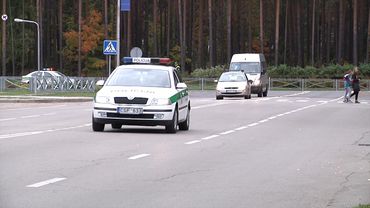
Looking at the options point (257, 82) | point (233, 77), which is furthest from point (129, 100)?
point (257, 82)

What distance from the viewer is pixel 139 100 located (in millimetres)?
18234

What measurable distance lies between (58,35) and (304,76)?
30.4 m

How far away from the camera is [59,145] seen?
15219 millimetres

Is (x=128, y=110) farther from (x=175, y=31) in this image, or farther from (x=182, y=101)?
(x=175, y=31)

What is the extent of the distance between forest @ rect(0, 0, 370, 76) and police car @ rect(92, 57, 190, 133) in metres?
58.2

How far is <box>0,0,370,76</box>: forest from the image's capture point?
82.2 metres

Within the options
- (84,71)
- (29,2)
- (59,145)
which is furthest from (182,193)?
(29,2)

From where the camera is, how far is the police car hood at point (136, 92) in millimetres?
18281

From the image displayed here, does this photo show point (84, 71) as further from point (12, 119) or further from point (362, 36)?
point (12, 119)

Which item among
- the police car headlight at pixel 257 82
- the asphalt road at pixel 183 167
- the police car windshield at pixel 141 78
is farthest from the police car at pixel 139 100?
the police car headlight at pixel 257 82

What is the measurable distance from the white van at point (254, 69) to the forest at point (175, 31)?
26.3m

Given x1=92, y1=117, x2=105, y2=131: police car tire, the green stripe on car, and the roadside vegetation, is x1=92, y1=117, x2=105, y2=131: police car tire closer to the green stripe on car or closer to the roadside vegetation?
the green stripe on car

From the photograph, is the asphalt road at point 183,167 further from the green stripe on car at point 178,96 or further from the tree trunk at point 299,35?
the tree trunk at point 299,35

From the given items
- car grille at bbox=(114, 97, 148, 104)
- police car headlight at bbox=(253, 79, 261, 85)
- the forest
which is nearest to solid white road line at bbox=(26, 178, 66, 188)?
car grille at bbox=(114, 97, 148, 104)
